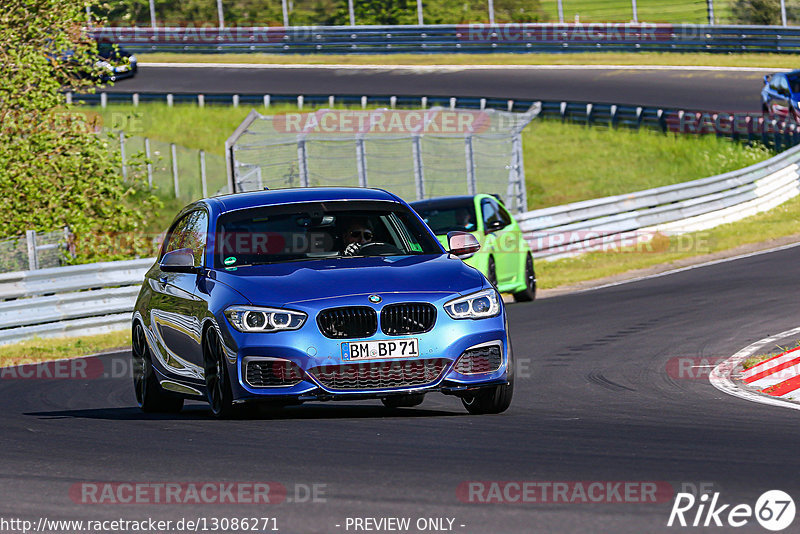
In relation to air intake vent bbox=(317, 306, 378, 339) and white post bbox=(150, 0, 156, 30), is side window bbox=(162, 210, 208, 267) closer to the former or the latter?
air intake vent bbox=(317, 306, 378, 339)

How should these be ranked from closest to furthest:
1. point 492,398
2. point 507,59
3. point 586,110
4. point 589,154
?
point 492,398
point 589,154
point 586,110
point 507,59

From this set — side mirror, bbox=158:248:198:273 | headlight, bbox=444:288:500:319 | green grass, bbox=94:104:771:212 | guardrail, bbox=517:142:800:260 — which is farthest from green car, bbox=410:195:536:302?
green grass, bbox=94:104:771:212

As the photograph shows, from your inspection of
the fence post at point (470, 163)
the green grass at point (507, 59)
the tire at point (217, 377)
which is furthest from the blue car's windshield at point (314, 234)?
the green grass at point (507, 59)

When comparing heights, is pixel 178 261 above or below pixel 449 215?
above

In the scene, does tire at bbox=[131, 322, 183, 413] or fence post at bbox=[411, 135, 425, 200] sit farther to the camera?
fence post at bbox=[411, 135, 425, 200]

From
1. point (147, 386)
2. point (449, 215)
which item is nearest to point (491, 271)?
point (449, 215)

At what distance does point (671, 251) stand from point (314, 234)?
17.0 m

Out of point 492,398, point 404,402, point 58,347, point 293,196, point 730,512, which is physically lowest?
point 58,347

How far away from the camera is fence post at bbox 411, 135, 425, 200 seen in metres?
29.1

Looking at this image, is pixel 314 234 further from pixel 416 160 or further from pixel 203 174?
pixel 203 174

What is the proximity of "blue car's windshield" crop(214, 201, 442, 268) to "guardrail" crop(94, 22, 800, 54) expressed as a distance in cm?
4338

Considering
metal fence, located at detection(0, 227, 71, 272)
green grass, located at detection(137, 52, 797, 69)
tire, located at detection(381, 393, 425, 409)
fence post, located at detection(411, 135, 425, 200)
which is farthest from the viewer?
green grass, located at detection(137, 52, 797, 69)

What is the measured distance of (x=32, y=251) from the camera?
64.2ft

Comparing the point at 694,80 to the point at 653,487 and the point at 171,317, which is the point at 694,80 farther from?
the point at 653,487
